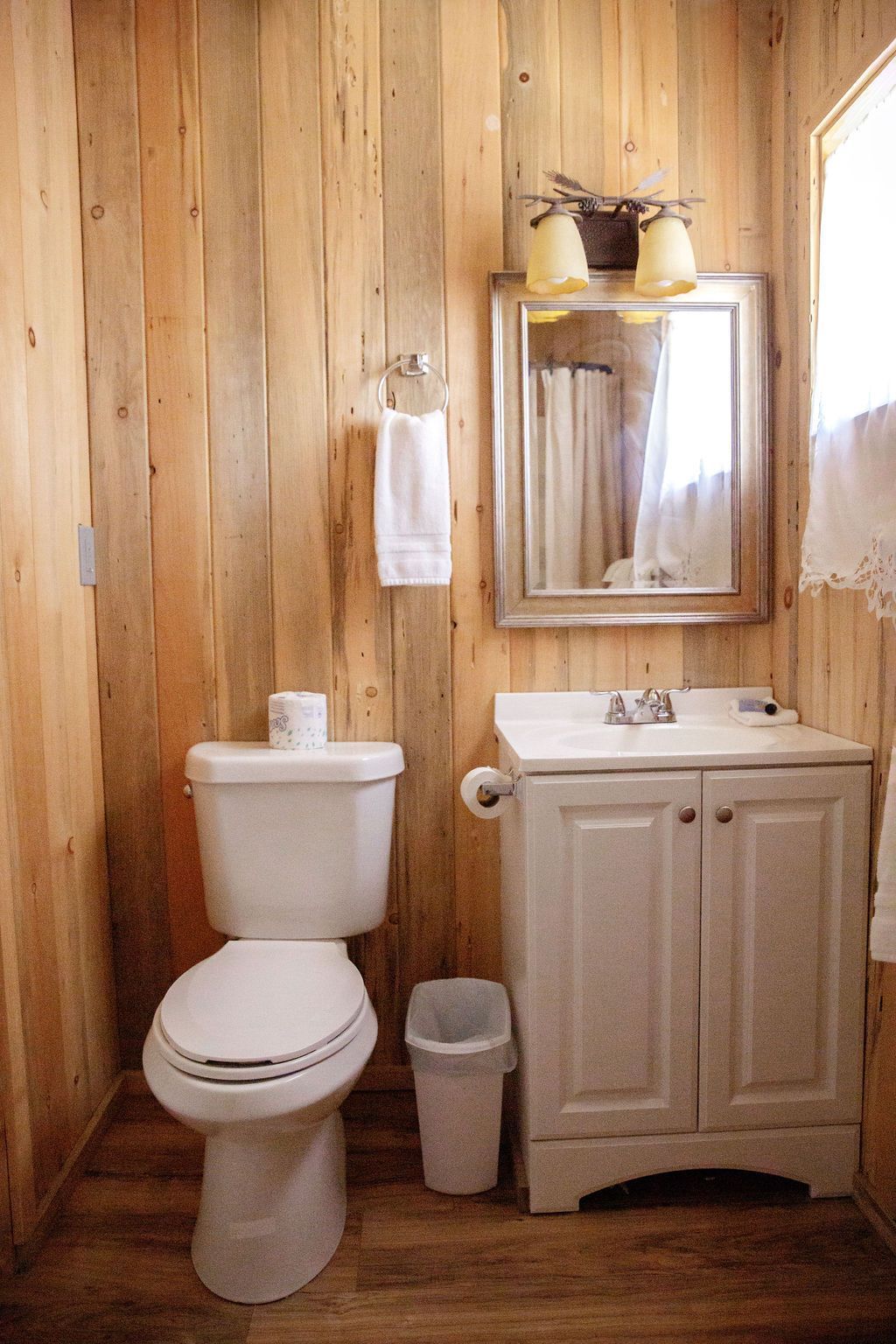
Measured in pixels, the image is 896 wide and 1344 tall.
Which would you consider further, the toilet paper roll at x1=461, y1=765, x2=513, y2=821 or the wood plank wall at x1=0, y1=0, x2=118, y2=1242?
the toilet paper roll at x1=461, y1=765, x2=513, y2=821

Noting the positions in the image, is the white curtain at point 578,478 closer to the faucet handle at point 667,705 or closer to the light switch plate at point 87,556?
the faucet handle at point 667,705

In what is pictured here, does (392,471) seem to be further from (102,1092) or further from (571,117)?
(102,1092)

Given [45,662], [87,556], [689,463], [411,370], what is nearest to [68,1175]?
[45,662]

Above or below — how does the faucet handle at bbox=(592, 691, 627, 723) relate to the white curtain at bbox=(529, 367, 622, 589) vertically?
below

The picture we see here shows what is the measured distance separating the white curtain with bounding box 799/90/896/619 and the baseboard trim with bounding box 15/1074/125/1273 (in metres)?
1.77

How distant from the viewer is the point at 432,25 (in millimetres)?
1771

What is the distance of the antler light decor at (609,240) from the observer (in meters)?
1.67

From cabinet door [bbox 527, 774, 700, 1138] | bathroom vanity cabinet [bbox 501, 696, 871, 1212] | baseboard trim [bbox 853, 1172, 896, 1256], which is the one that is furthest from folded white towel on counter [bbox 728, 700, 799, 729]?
baseboard trim [bbox 853, 1172, 896, 1256]

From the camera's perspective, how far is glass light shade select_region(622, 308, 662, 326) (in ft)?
5.93

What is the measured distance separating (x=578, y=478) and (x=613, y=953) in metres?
1.00

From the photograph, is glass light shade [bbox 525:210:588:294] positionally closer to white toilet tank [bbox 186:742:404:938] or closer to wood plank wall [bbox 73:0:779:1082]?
wood plank wall [bbox 73:0:779:1082]

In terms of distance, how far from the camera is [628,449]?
1.83 metres

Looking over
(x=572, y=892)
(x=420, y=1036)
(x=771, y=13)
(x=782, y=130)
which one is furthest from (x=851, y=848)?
(x=771, y=13)

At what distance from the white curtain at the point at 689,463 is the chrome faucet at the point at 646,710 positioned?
0.26m
